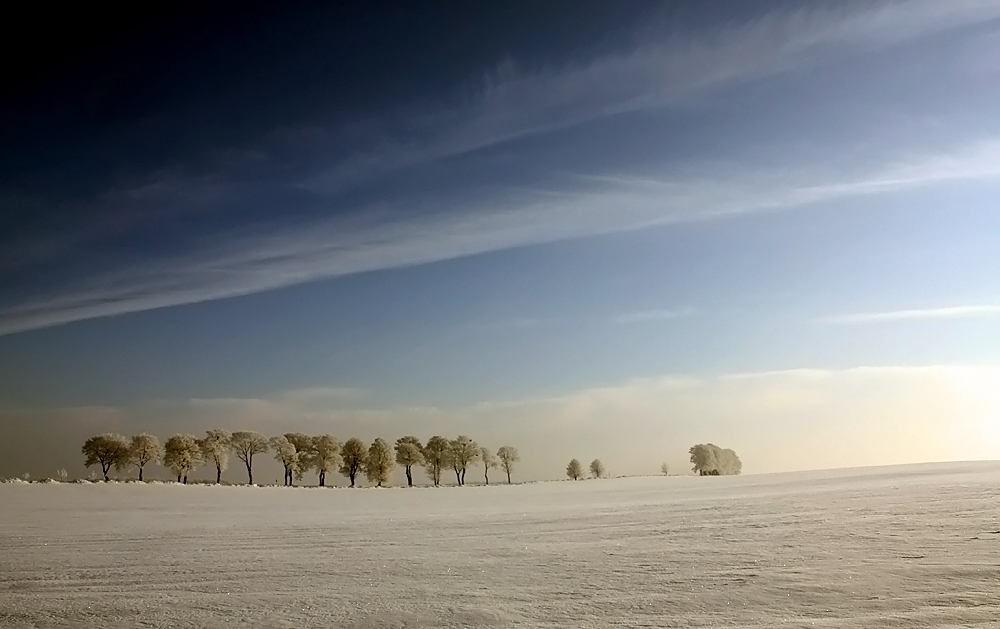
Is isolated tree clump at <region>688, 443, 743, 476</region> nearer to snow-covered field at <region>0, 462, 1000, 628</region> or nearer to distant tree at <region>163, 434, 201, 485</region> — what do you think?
distant tree at <region>163, 434, 201, 485</region>

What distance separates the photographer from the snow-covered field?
575 cm

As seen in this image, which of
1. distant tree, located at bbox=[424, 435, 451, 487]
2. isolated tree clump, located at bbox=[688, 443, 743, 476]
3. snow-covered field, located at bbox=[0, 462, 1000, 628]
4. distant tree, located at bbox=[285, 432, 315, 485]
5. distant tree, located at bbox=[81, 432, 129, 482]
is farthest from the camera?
isolated tree clump, located at bbox=[688, 443, 743, 476]

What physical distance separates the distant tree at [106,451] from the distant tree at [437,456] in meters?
37.9

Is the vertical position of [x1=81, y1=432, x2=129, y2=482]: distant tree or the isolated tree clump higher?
[x1=81, y1=432, x2=129, y2=482]: distant tree

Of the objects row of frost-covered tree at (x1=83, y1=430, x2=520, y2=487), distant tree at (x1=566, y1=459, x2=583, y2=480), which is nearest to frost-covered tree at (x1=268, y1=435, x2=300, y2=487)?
row of frost-covered tree at (x1=83, y1=430, x2=520, y2=487)

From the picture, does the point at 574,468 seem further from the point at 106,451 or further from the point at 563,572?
the point at 563,572

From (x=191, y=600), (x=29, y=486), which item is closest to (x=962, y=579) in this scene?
(x=191, y=600)

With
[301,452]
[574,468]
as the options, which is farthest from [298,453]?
[574,468]

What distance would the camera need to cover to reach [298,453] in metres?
81.8

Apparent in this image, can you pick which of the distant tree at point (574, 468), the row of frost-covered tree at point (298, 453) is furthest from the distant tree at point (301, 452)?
the distant tree at point (574, 468)

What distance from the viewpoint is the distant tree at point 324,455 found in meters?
81.2

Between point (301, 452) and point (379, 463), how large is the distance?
10.7m

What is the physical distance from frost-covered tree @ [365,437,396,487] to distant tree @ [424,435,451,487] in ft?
20.2

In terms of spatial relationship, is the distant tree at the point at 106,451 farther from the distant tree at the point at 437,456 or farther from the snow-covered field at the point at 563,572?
the snow-covered field at the point at 563,572
